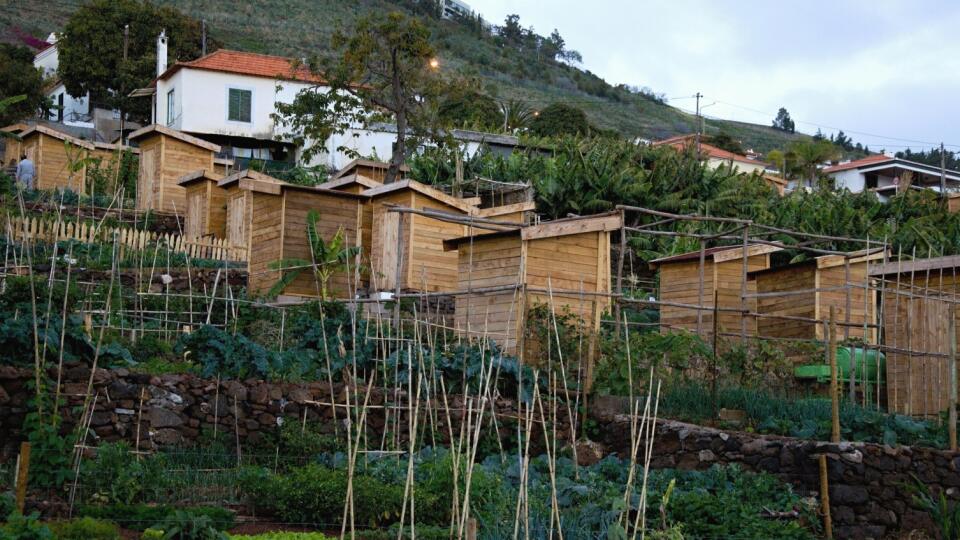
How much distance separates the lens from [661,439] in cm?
1566

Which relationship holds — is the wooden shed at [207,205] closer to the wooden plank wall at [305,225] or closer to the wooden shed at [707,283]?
the wooden plank wall at [305,225]

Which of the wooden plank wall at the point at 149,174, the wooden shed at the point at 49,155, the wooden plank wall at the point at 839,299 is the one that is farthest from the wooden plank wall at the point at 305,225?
the wooden shed at the point at 49,155

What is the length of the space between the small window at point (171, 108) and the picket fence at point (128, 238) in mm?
18969

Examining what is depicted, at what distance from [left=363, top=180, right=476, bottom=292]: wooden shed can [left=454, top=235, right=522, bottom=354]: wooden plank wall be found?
394 cm

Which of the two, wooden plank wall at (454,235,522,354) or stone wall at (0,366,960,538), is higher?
wooden plank wall at (454,235,522,354)

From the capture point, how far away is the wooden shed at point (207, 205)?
106 feet

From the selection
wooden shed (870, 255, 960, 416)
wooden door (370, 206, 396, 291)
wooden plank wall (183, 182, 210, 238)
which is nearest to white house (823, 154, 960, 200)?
wooden plank wall (183, 182, 210, 238)

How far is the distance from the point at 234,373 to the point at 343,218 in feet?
37.6

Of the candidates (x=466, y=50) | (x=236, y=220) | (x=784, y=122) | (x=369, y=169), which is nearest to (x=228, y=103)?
(x=369, y=169)

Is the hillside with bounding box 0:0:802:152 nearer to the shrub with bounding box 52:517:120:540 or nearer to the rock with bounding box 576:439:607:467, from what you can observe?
the rock with bounding box 576:439:607:467

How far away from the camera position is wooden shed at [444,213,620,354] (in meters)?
20.0

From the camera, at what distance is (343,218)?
86.8 feet

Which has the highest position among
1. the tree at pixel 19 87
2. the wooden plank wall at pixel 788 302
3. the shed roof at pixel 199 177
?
the tree at pixel 19 87

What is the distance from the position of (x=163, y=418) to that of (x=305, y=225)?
38.5ft
